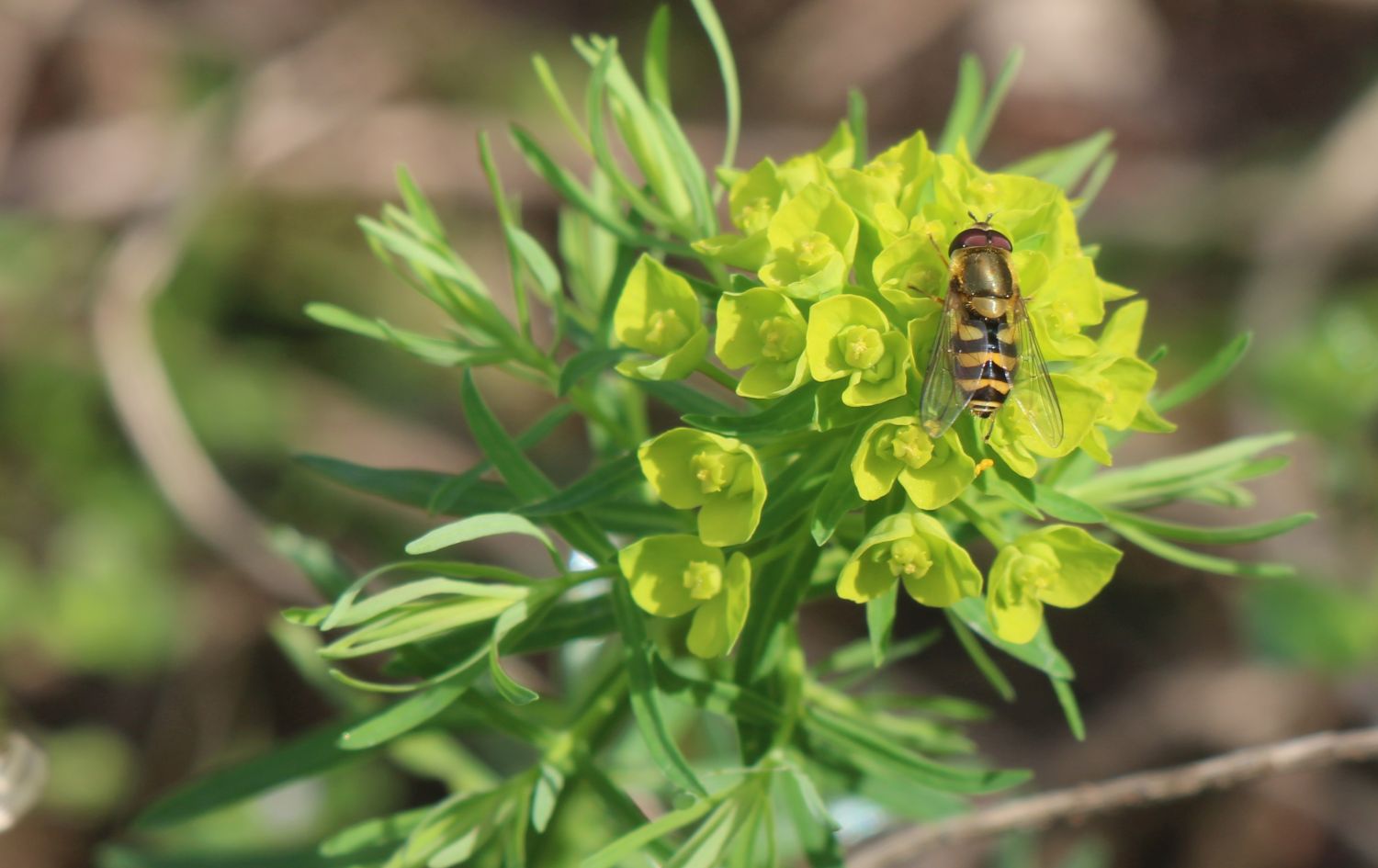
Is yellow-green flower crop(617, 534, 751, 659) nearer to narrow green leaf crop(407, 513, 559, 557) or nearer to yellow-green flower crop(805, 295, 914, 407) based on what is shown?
narrow green leaf crop(407, 513, 559, 557)

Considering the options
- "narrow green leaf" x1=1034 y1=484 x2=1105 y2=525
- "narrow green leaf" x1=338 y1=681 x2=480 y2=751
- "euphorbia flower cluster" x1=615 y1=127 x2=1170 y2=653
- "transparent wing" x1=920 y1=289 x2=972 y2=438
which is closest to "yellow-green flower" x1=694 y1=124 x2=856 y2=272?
"euphorbia flower cluster" x1=615 y1=127 x2=1170 y2=653

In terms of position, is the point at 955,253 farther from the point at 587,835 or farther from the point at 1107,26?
the point at 1107,26

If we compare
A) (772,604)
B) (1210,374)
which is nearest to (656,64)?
(772,604)

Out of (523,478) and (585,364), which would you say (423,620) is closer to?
(523,478)

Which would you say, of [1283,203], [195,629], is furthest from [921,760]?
[1283,203]

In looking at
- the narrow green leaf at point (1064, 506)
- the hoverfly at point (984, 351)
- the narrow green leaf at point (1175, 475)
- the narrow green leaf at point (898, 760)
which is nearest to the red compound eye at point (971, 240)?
the hoverfly at point (984, 351)

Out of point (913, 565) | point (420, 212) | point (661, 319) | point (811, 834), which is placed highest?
point (420, 212)
